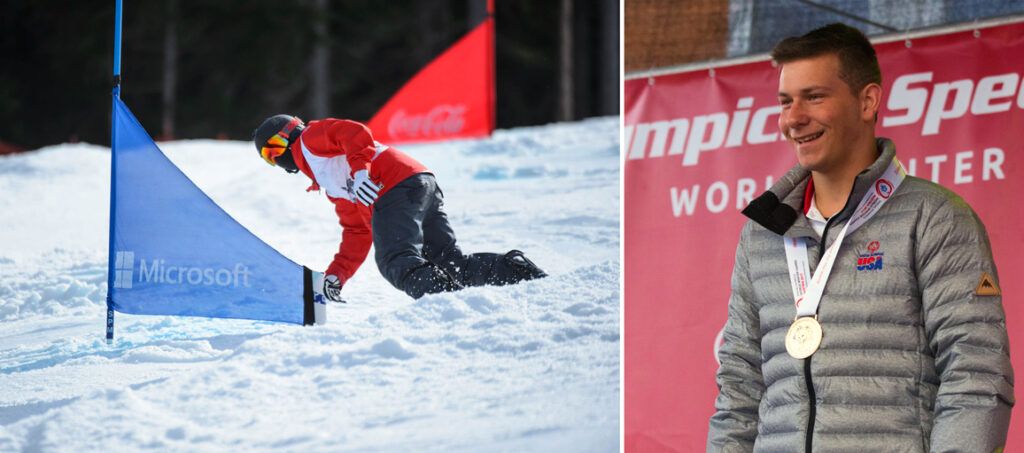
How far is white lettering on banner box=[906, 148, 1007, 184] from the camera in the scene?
2.45m

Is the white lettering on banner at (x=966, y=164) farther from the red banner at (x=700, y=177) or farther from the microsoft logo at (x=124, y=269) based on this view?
the microsoft logo at (x=124, y=269)

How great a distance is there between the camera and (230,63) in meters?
3.21

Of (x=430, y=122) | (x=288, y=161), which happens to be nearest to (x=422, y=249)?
(x=288, y=161)

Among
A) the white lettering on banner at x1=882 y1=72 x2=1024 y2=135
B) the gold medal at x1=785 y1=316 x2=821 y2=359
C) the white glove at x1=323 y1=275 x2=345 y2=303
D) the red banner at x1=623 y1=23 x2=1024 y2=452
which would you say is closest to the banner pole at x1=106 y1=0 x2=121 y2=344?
the white glove at x1=323 y1=275 x2=345 y2=303

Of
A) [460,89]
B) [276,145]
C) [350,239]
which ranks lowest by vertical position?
[350,239]

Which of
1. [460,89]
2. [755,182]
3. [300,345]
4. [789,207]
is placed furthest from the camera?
[460,89]

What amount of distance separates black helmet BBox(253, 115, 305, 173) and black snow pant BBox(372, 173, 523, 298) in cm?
25

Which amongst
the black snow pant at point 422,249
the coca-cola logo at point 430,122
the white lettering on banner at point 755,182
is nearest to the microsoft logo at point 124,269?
the black snow pant at point 422,249

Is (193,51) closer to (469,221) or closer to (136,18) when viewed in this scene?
(136,18)

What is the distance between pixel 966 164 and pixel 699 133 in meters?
0.64

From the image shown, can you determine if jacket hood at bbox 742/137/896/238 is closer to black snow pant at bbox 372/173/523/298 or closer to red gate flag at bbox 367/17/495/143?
black snow pant at bbox 372/173/523/298

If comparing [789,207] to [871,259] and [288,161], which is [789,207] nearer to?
[871,259]

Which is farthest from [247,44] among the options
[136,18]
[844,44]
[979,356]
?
[979,356]

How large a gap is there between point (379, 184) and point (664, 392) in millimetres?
894
